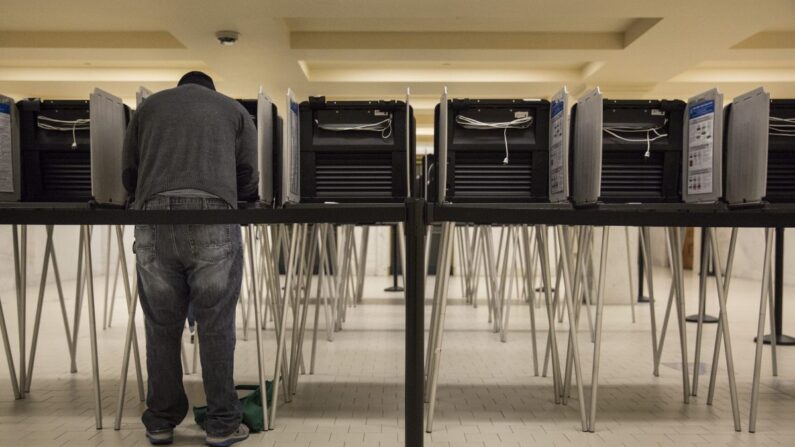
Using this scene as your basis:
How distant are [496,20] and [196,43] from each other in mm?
2616

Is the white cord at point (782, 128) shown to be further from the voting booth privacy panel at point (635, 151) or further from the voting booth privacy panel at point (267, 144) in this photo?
the voting booth privacy panel at point (267, 144)

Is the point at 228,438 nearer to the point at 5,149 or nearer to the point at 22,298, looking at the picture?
the point at 22,298

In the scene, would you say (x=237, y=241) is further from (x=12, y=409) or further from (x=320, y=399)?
(x=12, y=409)

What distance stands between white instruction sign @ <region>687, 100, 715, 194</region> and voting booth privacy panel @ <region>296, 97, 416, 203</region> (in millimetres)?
1100

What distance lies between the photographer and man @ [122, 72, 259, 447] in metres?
2.07

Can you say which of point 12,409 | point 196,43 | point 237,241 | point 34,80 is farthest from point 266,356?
point 34,80

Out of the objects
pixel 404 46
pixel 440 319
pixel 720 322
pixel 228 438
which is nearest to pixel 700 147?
pixel 720 322

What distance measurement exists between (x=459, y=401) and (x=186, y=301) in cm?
127

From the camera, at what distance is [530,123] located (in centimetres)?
247

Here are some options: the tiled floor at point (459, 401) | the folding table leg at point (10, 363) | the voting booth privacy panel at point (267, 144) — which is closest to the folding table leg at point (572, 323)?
the tiled floor at point (459, 401)

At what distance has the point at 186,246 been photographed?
206 cm

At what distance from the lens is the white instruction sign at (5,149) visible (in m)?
2.48

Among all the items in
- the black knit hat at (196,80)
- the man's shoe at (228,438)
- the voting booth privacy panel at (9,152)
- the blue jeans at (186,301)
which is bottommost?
the man's shoe at (228,438)

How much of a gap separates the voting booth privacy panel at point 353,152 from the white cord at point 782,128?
142 centimetres
